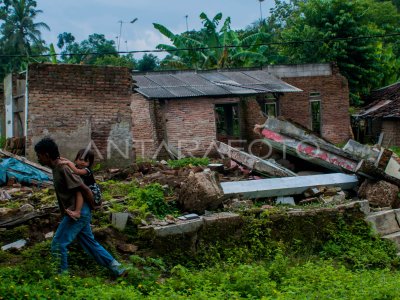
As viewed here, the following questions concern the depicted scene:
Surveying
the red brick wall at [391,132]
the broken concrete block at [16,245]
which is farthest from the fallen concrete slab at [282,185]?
the red brick wall at [391,132]

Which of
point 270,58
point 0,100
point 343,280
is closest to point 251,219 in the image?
point 343,280

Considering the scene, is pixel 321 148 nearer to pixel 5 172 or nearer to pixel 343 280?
pixel 343 280

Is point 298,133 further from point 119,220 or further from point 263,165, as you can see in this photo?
point 119,220

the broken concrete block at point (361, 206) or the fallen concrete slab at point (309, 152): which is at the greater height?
the fallen concrete slab at point (309, 152)

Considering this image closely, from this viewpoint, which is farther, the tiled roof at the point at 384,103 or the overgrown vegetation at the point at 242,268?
the tiled roof at the point at 384,103

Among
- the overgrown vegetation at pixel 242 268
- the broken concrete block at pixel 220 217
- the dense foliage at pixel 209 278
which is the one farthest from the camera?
the broken concrete block at pixel 220 217

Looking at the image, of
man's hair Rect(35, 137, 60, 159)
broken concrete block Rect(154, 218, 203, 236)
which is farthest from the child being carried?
broken concrete block Rect(154, 218, 203, 236)

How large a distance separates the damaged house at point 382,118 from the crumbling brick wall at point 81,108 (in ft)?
43.8

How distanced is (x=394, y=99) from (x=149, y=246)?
1928cm

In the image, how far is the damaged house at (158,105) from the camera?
11.4 metres

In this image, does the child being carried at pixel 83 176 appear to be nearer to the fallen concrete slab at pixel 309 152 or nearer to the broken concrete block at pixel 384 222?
the broken concrete block at pixel 384 222

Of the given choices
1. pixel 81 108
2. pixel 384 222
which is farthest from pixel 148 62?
pixel 384 222

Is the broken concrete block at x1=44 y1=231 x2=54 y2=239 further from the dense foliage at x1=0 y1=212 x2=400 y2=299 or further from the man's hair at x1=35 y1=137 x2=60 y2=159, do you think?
the man's hair at x1=35 y1=137 x2=60 y2=159

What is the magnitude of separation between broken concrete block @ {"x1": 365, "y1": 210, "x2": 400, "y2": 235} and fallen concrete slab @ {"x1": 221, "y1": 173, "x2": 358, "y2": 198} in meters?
1.34
